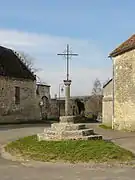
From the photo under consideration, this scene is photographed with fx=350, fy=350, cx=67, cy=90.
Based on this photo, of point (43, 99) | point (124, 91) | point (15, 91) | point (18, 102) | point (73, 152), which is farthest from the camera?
point (43, 99)

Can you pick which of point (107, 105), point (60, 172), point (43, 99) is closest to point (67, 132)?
point (60, 172)

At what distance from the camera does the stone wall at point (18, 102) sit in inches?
1444

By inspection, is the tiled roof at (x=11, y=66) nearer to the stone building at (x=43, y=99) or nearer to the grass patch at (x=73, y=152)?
the stone building at (x=43, y=99)

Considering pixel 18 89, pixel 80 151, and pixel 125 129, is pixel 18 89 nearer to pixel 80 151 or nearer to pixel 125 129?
pixel 125 129

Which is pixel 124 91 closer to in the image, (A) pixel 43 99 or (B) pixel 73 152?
(B) pixel 73 152

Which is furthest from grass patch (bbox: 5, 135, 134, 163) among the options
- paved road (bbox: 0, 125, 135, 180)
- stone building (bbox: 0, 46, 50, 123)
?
stone building (bbox: 0, 46, 50, 123)

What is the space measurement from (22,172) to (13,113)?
28.5m

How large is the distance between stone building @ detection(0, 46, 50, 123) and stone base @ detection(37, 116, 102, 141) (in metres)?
21.1

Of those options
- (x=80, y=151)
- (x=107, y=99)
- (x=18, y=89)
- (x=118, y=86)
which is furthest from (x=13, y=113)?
(x=80, y=151)

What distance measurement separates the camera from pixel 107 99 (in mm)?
29688

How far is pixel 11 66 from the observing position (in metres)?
39.8

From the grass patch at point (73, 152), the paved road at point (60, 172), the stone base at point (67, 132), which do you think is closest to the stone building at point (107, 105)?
the stone base at point (67, 132)

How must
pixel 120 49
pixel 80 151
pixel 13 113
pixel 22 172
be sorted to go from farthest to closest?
pixel 13 113, pixel 120 49, pixel 80 151, pixel 22 172

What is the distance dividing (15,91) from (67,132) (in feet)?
80.1
